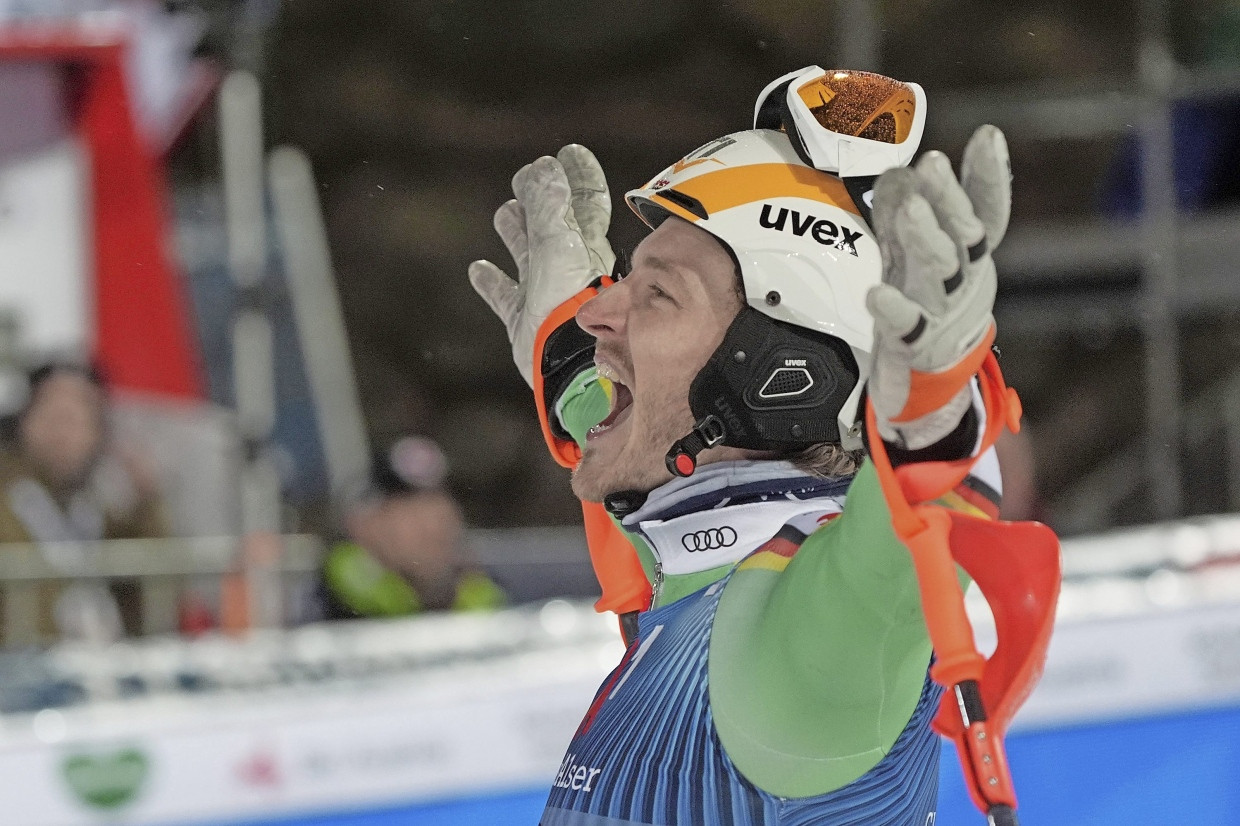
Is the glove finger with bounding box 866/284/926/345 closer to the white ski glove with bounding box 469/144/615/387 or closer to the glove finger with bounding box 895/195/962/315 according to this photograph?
the glove finger with bounding box 895/195/962/315

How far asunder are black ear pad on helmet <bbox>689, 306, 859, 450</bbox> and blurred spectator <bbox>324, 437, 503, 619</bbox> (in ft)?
11.9

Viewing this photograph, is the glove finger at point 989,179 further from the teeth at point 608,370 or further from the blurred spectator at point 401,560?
the blurred spectator at point 401,560

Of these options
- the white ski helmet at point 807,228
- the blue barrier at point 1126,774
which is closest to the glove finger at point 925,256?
the white ski helmet at point 807,228

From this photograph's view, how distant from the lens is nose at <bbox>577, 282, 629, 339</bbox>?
89.0 inches

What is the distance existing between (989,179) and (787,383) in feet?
1.91

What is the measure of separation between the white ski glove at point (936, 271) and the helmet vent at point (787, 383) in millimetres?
441

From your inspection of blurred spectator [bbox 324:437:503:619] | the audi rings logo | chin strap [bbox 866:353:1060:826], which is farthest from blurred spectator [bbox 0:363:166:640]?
chin strap [bbox 866:353:1060:826]

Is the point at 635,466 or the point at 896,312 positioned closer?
the point at 896,312

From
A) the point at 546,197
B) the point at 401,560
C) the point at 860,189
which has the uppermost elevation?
the point at 860,189

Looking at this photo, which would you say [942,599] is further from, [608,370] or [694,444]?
[608,370]

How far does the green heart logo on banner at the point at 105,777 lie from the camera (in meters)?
3.93

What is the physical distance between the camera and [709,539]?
2191 mm

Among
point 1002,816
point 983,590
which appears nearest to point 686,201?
point 983,590

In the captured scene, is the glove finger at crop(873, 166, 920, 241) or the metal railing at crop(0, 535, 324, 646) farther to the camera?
the metal railing at crop(0, 535, 324, 646)
